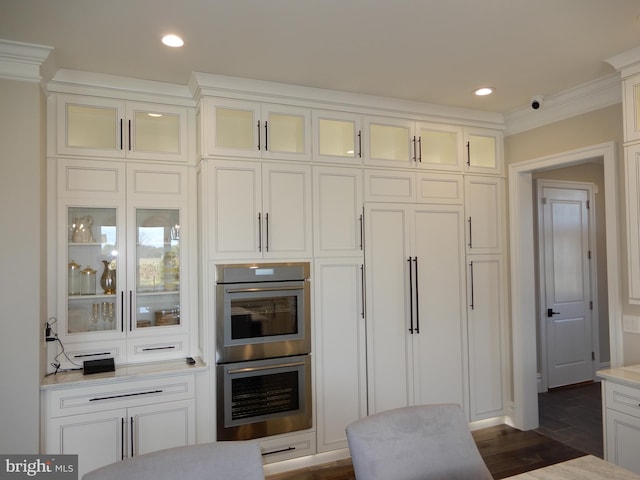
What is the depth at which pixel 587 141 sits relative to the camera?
3361mm

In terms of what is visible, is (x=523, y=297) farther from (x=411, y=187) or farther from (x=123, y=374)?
(x=123, y=374)

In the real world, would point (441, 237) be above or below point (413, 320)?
above

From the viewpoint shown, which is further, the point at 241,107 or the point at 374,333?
the point at 374,333

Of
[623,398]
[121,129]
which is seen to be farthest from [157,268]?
[623,398]

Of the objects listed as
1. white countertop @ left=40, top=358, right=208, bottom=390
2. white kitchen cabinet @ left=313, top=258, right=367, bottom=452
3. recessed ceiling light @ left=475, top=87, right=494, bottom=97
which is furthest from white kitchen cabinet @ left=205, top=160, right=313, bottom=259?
recessed ceiling light @ left=475, top=87, right=494, bottom=97

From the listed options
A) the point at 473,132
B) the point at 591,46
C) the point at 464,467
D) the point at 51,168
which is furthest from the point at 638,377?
the point at 51,168

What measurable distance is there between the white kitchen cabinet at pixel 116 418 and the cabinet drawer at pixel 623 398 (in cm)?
267

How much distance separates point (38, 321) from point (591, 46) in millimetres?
3769

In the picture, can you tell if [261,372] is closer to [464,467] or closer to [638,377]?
[464,467]

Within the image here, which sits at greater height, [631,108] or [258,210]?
[631,108]

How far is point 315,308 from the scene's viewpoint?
329 centimetres

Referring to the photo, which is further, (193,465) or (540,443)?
(540,443)

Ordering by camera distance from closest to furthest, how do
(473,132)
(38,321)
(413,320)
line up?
1. (38,321)
2. (413,320)
3. (473,132)

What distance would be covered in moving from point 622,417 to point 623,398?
0.12 m
